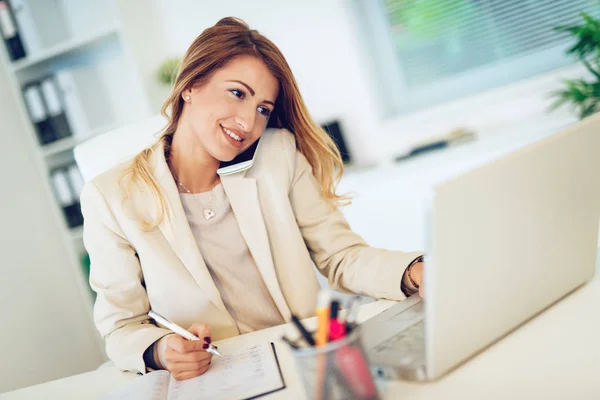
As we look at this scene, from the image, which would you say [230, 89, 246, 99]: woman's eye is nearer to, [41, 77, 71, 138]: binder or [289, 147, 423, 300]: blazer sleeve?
[289, 147, 423, 300]: blazer sleeve

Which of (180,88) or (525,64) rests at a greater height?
(180,88)

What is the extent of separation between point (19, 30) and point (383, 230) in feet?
5.96

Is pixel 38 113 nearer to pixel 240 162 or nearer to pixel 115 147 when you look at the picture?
pixel 115 147

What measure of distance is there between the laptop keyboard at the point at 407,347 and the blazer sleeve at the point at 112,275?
1.70ft

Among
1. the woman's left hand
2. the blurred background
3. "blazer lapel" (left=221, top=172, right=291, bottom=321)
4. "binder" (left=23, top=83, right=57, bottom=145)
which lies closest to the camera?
the woman's left hand

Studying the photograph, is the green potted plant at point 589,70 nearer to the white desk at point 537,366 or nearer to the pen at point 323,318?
the white desk at point 537,366

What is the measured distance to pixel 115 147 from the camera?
1.41 meters

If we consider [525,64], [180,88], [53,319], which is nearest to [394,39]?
[525,64]

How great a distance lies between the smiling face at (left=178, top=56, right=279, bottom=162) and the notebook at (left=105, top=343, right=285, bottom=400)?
0.53 m

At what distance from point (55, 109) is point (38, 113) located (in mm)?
80

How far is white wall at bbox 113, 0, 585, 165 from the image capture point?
102 inches

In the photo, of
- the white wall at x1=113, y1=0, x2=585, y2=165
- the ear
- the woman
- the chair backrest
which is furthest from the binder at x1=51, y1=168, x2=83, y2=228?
the ear

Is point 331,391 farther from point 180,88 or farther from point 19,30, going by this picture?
point 19,30

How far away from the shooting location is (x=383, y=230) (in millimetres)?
2191
